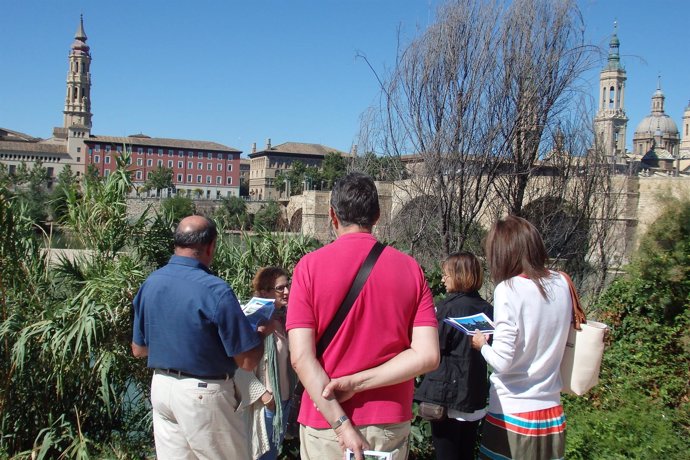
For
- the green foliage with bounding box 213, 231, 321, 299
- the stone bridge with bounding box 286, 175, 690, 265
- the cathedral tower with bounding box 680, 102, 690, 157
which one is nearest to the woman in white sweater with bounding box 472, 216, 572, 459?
the green foliage with bounding box 213, 231, 321, 299

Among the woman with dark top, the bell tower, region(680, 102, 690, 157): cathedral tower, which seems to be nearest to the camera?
the woman with dark top

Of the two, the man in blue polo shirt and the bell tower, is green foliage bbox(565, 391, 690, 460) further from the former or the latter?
the bell tower

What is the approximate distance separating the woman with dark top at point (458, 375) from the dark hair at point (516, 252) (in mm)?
387

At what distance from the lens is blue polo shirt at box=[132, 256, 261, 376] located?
2.31 metres

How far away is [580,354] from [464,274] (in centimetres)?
58

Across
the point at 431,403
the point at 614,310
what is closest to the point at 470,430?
the point at 431,403

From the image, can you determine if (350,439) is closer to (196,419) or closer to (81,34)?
(196,419)

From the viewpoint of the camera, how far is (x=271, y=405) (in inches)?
111

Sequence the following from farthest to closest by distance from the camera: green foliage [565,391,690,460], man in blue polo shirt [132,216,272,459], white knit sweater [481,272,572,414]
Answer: green foliage [565,391,690,460]
man in blue polo shirt [132,216,272,459]
white knit sweater [481,272,572,414]

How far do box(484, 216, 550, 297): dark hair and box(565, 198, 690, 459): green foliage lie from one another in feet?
5.08

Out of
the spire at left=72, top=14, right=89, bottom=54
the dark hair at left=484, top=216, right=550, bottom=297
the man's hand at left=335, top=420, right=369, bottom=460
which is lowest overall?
the man's hand at left=335, top=420, right=369, bottom=460

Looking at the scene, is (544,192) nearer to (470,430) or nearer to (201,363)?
(470,430)

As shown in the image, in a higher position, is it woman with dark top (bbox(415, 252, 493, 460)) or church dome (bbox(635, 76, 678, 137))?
church dome (bbox(635, 76, 678, 137))

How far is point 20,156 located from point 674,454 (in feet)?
307
